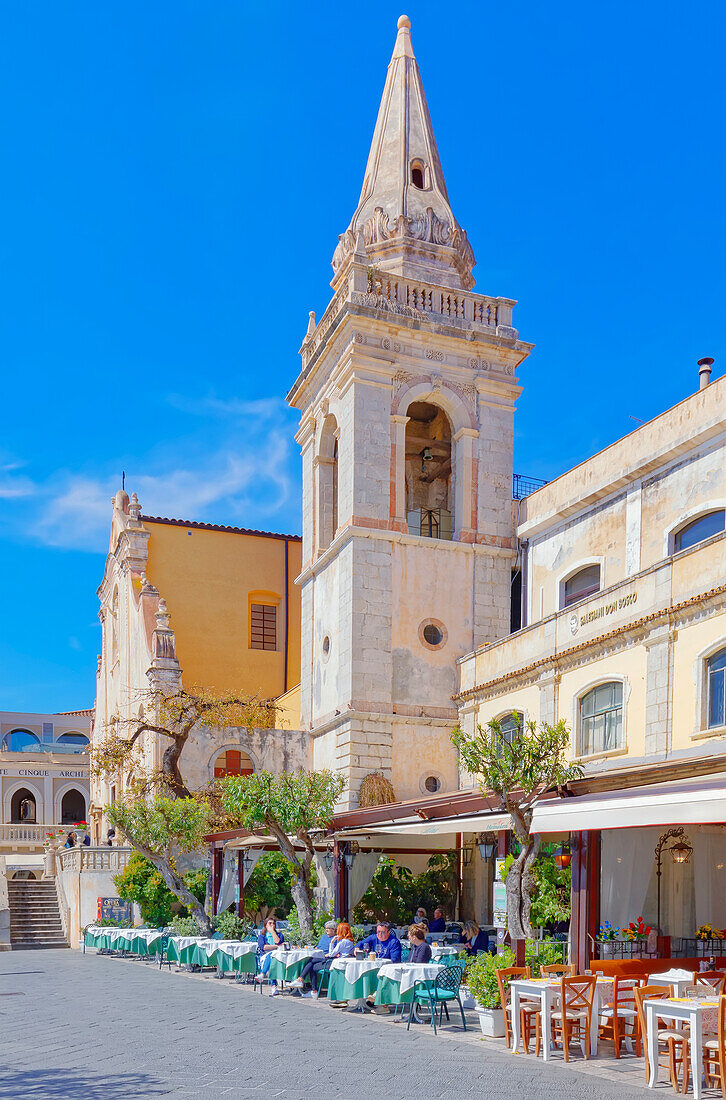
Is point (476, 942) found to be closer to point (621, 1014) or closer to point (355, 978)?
point (355, 978)

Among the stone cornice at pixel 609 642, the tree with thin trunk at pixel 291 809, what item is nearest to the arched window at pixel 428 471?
the stone cornice at pixel 609 642

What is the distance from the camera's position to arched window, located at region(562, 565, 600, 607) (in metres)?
25.0

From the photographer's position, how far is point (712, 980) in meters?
11.9

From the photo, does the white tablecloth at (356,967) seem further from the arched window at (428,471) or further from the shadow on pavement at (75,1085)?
the arched window at (428,471)

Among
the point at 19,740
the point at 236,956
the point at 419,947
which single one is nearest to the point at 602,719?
the point at 419,947

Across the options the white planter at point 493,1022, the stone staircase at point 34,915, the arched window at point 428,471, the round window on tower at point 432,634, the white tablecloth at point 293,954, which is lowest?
the stone staircase at point 34,915

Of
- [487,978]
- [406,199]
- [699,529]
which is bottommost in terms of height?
[487,978]

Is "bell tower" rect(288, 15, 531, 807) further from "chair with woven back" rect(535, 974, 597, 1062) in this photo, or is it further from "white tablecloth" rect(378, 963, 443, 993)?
"chair with woven back" rect(535, 974, 597, 1062)

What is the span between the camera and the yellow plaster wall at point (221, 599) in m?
38.4

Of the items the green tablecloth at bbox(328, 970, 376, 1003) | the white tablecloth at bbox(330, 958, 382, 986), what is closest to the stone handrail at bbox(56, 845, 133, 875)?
the green tablecloth at bbox(328, 970, 376, 1003)

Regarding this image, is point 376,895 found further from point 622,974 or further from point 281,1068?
point 281,1068

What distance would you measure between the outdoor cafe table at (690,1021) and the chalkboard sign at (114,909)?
2201cm

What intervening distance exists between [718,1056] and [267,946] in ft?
34.4

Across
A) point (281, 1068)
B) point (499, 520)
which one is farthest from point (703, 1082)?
point (499, 520)
